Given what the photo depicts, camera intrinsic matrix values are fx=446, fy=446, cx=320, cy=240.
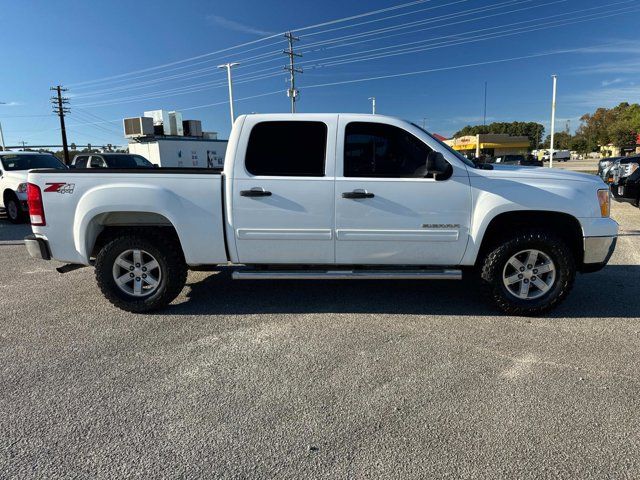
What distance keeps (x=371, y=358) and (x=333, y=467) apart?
132 centimetres

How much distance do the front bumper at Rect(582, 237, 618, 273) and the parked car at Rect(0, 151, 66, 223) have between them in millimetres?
11102

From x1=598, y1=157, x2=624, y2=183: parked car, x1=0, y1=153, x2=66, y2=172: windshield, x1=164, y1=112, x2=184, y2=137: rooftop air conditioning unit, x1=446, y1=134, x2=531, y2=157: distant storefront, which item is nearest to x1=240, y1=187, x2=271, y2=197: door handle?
x1=0, y1=153, x2=66, y2=172: windshield

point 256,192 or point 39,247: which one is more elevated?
point 256,192

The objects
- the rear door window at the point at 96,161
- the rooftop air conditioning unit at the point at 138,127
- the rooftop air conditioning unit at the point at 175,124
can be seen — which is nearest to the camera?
the rear door window at the point at 96,161

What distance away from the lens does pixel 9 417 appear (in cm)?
285

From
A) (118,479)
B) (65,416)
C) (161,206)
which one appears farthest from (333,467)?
(161,206)

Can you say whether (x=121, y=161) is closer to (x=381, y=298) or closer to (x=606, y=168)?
(x=381, y=298)

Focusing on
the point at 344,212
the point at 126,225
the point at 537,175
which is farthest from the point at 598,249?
the point at 126,225

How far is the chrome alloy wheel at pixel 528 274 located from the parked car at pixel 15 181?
10.5 meters

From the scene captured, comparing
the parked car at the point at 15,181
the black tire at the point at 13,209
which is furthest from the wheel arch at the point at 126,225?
the black tire at the point at 13,209

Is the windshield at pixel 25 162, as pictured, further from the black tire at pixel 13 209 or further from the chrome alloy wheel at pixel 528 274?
the chrome alloy wheel at pixel 528 274

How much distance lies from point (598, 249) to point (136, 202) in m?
4.56

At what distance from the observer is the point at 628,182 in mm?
10859

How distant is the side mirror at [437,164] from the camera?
4137mm
